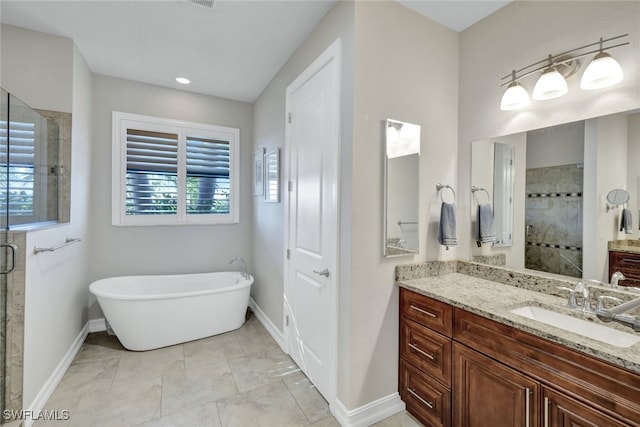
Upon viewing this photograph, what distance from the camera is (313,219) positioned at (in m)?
2.15

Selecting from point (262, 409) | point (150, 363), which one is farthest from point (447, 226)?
point (150, 363)

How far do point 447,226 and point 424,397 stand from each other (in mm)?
1080

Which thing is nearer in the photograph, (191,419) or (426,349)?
(426,349)

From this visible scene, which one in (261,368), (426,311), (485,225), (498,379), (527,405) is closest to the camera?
(527,405)

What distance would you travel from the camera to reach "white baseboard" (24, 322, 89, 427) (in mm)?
1814

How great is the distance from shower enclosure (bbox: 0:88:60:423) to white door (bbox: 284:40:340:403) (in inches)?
68.7

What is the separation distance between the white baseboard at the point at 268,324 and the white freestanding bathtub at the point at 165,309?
0.24 m

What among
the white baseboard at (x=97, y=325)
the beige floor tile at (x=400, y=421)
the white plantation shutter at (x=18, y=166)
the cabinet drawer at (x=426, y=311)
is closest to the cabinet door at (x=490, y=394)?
the cabinet drawer at (x=426, y=311)

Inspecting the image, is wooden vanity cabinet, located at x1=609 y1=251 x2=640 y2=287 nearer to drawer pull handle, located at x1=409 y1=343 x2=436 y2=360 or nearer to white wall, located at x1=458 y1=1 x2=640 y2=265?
white wall, located at x1=458 y1=1 x2=640 y2=265

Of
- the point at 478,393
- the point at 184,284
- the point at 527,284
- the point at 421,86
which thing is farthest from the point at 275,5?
the point at 184,284

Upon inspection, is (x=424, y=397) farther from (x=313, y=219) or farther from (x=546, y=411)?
(x=313, y=219)

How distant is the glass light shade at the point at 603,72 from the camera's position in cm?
138

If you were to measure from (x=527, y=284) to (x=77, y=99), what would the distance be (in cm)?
379

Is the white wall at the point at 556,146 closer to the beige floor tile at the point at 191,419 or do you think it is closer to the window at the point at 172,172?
the beige floor tile at the point at 191,419
